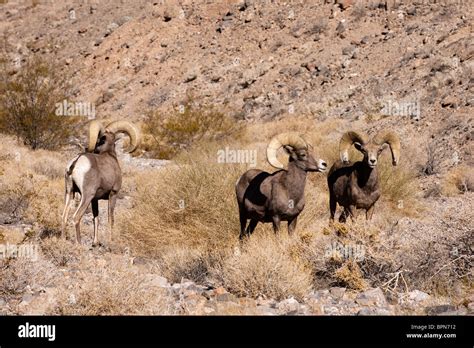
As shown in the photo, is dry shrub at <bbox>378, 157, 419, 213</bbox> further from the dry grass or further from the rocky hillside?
the dry grass

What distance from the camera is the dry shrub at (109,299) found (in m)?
6.05

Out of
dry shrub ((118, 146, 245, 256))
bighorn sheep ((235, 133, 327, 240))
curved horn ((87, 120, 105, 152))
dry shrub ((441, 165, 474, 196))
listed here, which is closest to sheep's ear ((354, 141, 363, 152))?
bighorn sheep ((235, 133, 327, 240))

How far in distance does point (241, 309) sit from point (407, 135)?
15.6 metres

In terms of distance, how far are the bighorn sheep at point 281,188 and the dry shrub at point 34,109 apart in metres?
14.5

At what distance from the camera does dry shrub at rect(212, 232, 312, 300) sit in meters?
6.98

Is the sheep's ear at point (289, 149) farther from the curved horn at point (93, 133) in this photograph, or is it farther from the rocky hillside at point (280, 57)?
the rocky hillside at point (280, 57)

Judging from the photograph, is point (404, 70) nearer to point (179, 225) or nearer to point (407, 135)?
point (407, 135)

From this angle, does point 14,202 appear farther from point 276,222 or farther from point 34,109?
point 34,109

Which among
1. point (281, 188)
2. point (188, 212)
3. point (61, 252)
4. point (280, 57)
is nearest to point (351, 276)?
point (281, 188)

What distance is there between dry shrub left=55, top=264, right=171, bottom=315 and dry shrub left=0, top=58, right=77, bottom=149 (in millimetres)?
16972

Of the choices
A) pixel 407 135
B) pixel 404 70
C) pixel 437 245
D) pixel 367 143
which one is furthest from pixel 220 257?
pixel 404 70

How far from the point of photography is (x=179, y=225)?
10961 millimetres

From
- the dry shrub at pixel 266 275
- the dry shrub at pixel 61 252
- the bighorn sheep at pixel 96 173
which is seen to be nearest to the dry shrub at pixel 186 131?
the bighorn sheep at pixel 96 173
